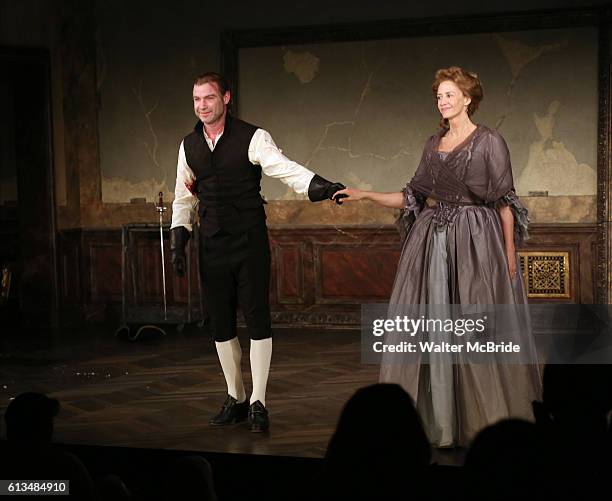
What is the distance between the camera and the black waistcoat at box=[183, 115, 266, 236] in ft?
13.0

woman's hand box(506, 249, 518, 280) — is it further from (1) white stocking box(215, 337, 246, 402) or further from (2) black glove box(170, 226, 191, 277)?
(2) black glove box(170, 226, 191, 277)

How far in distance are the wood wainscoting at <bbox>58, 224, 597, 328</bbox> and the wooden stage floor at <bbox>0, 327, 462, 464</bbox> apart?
26 centimetres

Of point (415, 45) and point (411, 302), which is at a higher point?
point (415, 45)

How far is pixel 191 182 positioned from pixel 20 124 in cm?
320

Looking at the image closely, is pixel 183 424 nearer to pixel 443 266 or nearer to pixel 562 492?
pixel 443 266

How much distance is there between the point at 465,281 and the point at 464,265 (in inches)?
2.2

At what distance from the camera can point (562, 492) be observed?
1663 millimetres

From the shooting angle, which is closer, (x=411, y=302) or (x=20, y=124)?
(x=411, y=302)

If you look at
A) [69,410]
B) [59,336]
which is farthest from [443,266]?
[59,336]

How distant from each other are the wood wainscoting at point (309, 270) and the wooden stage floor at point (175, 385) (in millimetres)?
255

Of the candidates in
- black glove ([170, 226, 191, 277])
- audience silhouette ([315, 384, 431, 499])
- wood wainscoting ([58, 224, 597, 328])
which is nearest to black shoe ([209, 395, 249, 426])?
black glove ([170, 226, 191, 277])

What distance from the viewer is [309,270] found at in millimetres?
6801

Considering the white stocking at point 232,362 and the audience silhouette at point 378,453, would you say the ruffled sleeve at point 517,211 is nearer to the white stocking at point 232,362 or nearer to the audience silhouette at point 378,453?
the white stocking at point 232,362

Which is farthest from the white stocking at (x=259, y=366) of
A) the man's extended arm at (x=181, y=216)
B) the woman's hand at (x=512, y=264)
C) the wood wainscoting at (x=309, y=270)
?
the wood wainscoting at (x=309, y=270)
